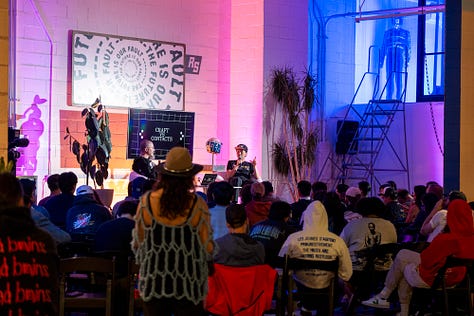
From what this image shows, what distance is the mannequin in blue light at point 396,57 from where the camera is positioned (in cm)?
1463

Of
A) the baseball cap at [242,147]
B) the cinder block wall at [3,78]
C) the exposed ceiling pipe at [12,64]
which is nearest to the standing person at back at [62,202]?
the cinder block wall at [3,78]

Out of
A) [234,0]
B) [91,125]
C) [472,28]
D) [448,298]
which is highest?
[234,0]

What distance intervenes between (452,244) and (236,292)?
1.80m

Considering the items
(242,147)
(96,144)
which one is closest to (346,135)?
(242,147)

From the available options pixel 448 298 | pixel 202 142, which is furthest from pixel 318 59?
pixel 448 298

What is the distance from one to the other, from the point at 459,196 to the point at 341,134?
6741mm

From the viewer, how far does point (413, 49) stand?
49.1 feet

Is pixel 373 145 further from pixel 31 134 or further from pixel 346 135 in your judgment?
pixel 31 134

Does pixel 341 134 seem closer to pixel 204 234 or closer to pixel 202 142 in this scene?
pixel 202 142

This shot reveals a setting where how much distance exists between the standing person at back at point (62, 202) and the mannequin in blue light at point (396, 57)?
28.0ft

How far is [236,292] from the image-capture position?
213 inches

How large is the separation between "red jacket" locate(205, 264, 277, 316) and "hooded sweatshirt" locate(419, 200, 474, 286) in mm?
1484

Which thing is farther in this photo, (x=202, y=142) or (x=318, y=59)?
(x=318, y=59)

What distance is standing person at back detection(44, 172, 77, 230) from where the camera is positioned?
23.8ft
